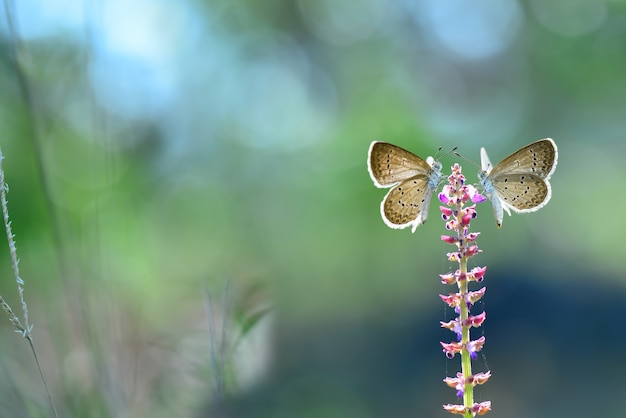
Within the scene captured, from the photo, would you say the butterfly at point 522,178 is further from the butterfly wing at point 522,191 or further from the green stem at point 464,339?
the green stem at point 464,339

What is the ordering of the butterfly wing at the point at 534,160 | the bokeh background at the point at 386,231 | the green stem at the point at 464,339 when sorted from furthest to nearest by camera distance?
1. the bokeh background at the point at 386,231
2. the butterfly wing at the point at 534,160
3. the green stem at the point at 464,339

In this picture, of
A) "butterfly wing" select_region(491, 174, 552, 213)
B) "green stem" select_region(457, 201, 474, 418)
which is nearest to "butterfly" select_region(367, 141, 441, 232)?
"butterfly wing" select_region(491, 174, 552, 213)

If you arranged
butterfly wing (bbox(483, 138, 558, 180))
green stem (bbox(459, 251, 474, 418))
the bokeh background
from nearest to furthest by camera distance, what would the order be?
green stem (bbox(459, 251, 474, 418))
butterfly wing (bbox(483, 138, 558, 180))
the bokeh background

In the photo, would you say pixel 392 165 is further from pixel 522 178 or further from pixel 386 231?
pixel 386 231

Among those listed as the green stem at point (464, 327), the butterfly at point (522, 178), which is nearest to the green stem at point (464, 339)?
the green stem at point (464, 327)

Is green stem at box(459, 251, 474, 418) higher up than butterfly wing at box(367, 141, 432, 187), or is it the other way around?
butterfly wing at box(367, 141, 432, 187)

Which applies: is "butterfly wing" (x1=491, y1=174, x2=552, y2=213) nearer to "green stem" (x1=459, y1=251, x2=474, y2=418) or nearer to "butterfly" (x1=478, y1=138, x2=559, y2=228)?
"butterfly" (x1=478, y1=138, x2=559, y2=228)

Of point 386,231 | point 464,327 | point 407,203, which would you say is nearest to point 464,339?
point 464,327
